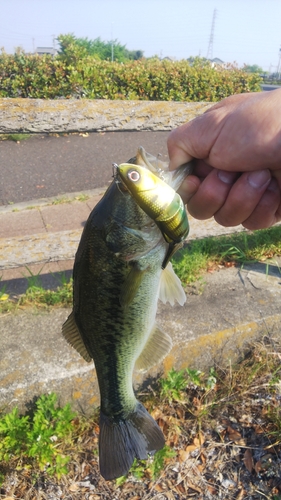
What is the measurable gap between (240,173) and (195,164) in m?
0.22

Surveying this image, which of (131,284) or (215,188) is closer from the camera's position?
(131,284)

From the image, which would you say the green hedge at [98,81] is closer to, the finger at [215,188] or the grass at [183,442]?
the grass at [183,442]

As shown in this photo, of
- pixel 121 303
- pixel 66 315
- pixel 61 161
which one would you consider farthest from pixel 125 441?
pixel 61 161

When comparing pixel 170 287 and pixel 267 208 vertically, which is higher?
pixel 267 208

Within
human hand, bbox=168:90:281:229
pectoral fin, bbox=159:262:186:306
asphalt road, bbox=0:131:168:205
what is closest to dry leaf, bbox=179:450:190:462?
pectoral fin, bbox=159:262:186:306

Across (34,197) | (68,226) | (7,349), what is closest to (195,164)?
(7,349)

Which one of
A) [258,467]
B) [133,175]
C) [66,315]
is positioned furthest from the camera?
[66,315]

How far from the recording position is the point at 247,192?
1874mm

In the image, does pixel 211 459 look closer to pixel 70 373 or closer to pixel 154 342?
pixel 70 373

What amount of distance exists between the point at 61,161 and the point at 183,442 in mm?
6427

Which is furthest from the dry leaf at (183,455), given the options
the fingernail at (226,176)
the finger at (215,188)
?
the fingernail at (226,176)

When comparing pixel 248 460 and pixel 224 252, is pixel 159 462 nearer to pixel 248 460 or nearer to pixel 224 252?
pixel 248 460

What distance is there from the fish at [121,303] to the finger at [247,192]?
272mm

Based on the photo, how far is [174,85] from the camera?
9.34 m
